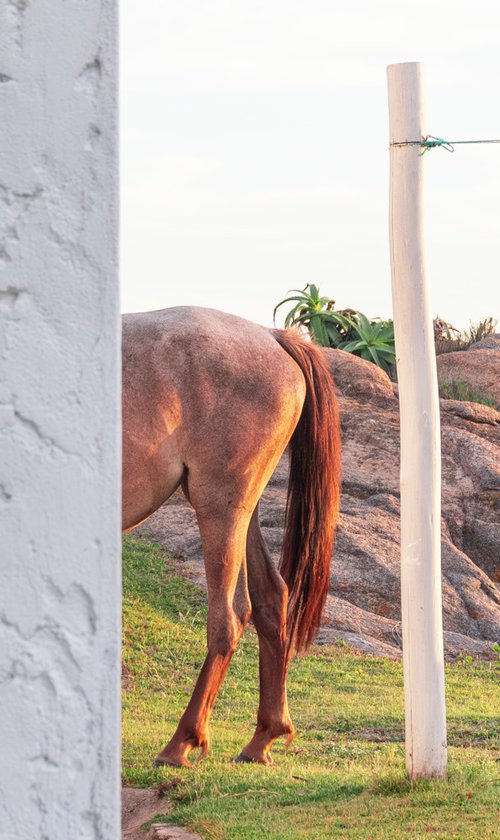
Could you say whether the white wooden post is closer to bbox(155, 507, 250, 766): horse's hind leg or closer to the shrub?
bbox(155, 507, 250, 766): horse's hind leg

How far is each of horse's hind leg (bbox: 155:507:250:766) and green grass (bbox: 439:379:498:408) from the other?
10917mm

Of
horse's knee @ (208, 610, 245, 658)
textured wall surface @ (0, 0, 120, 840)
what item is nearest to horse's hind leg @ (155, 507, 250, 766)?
horse's knee @ (208, 610, 245, 658)

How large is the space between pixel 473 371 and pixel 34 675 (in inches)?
647

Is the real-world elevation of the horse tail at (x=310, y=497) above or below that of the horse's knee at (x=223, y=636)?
above

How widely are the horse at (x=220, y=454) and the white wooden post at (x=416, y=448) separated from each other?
1216 mm

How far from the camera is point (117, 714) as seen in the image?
39.9 inches

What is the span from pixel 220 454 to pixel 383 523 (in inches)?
228

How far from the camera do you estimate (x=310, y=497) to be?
19.4ft

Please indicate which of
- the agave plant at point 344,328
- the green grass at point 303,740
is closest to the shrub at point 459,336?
the agave plant at point 344,328

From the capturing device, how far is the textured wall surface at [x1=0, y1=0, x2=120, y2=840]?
0.99 meters

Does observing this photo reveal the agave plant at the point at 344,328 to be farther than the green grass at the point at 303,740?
Yes

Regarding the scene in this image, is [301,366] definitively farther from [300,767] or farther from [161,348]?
[300,767]

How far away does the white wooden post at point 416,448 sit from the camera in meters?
4.29

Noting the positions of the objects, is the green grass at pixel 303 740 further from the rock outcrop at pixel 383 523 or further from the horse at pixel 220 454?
the rock outcrop at pixel 383 523
